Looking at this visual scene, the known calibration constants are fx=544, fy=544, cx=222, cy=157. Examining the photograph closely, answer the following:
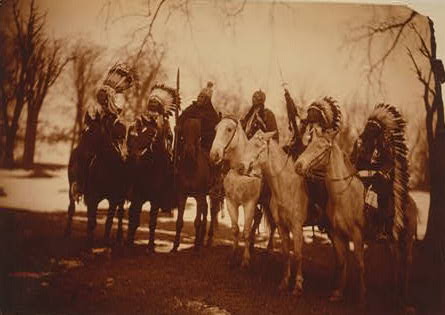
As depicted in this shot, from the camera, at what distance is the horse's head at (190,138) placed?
167 inches

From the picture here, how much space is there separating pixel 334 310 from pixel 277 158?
1.18 meters

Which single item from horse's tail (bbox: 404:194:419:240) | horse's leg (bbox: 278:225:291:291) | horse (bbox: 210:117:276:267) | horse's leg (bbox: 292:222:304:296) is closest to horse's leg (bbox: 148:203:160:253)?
horse (bbox: 210:117:276:267)

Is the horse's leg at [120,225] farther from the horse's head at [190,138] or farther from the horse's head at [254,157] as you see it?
the horse's head at [254,157]

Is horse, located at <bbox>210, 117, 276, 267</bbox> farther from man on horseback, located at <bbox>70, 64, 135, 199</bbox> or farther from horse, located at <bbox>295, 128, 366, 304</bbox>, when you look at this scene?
man on horseback, located at <bbox>70, 64, 135, 199</bbox>

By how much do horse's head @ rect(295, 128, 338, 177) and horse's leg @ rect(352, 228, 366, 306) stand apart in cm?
51

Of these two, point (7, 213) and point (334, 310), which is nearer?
point (334, 310)

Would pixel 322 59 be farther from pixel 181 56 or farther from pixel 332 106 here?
pixel 181 56

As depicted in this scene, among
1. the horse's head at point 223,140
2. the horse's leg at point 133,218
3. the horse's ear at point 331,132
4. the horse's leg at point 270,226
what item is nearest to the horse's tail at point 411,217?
the horse's ear at point 331,132

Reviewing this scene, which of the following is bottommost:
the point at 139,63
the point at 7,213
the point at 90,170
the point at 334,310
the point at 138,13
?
the point at 334,310

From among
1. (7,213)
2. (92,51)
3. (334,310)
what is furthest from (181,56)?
(334,310)

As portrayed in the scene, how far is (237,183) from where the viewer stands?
4156 mm

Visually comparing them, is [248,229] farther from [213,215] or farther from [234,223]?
[213,215]

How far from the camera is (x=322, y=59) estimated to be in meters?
4.38

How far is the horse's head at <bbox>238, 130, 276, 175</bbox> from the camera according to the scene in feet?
13.6
